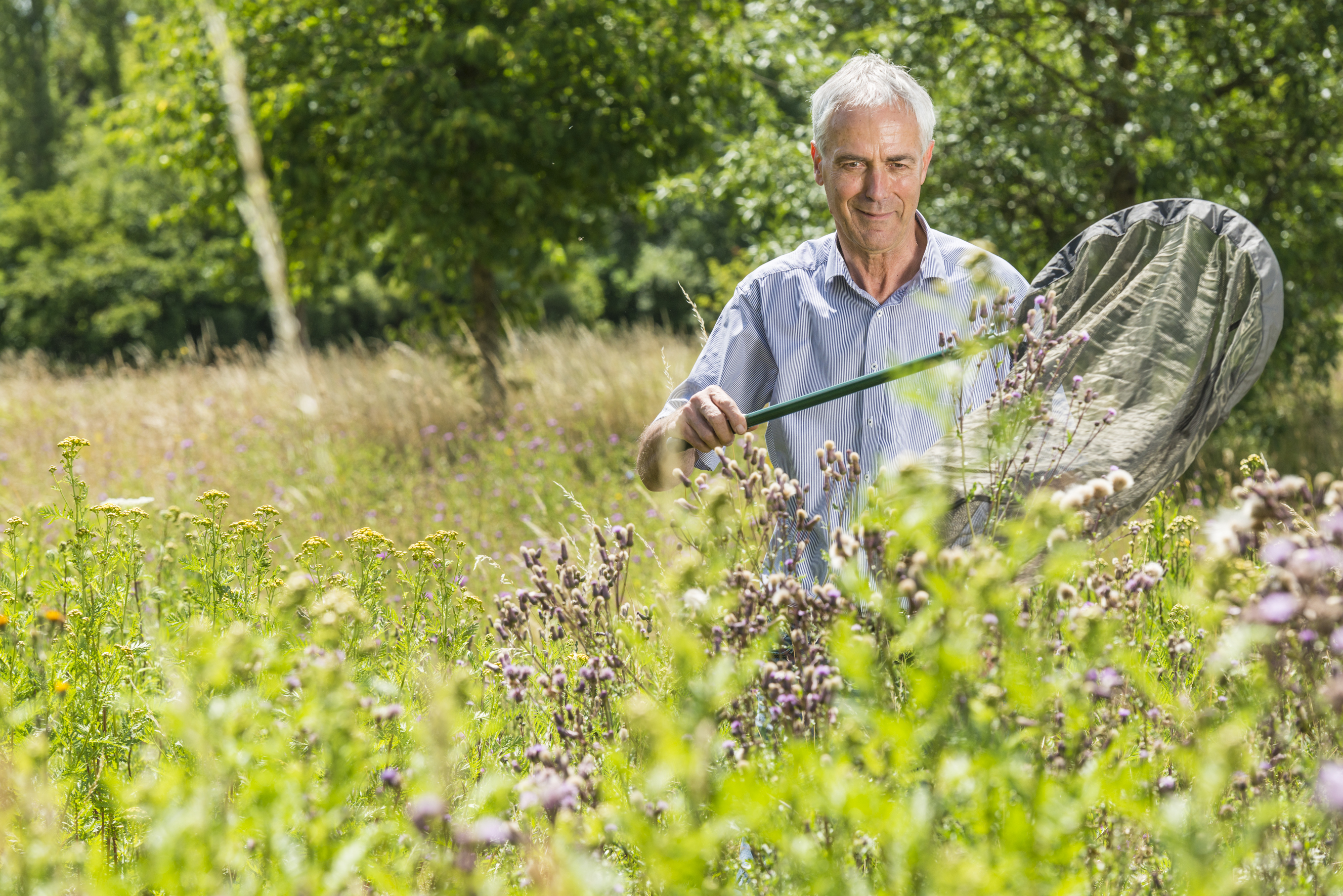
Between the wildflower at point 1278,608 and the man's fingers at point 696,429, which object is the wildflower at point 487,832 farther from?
the man's fingers at point 696,429

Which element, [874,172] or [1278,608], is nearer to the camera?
[1278,608]

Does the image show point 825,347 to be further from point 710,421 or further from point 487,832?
point 487,832

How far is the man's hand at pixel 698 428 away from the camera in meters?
1.99

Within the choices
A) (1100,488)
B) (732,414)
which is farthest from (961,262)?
(1100,488)

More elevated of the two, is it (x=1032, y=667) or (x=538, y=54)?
(x=538, y=54)

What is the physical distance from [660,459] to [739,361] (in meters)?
0.47

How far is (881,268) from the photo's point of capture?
2664 millimetres

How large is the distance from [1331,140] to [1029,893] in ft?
22.6

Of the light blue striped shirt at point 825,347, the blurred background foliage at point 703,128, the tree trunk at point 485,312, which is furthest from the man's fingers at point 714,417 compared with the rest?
the tree trunk at point 485,312

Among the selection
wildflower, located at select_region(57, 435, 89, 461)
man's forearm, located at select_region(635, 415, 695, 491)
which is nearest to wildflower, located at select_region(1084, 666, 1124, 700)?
man's forearm, located at select_region(635, 415, 695, 491)

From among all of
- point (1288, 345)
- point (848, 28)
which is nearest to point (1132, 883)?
point (1288, 345)

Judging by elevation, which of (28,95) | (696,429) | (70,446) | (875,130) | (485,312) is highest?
(28,95)

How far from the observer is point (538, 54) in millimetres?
8281

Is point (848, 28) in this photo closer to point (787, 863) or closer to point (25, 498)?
point (25, 498)
